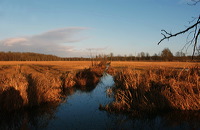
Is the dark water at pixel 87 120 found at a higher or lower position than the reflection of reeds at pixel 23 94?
lower

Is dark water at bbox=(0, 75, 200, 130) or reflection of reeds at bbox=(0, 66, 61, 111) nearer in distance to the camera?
dark water at bbox=(0, 75, 200, 130)

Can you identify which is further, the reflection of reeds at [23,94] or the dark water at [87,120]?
the reflection of reeds at [23,94]

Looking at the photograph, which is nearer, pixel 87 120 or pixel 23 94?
pixel 87 120

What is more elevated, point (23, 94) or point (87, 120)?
point (23, 94)

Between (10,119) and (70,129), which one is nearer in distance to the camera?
(70,129)

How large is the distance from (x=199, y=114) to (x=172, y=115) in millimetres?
1099

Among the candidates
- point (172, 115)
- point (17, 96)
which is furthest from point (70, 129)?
point (172, 115)

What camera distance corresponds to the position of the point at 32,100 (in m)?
8.80

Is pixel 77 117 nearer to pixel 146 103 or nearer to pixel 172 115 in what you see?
pixel 146 103

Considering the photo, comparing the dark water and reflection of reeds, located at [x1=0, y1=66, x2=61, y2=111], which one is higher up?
reflection of reeds, located at [x1=0, y1=66, x2=61, y2=111]

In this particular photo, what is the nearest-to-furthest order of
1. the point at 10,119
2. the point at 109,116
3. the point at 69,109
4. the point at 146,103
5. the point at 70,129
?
the point at 70,129, the point at 10,119, the point at 109,116, the point at 146,103, the point at 69,109

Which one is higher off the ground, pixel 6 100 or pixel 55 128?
pixel 6 100

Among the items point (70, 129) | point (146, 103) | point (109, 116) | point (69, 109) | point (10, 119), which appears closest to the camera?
point (70, 129)

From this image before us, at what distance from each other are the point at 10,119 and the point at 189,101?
25.3ft
